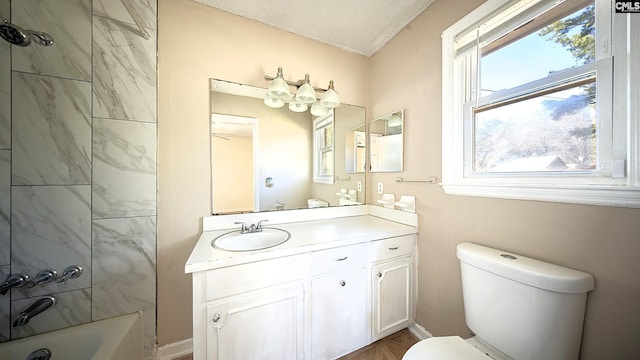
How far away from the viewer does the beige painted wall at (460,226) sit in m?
0.69

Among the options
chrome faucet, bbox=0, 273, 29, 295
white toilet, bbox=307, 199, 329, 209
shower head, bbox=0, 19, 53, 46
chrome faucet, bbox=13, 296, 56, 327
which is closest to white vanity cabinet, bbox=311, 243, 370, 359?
white toilet, bbox=307, 199, 329, 209

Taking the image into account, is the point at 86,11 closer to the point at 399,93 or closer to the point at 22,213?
the point at 22,213

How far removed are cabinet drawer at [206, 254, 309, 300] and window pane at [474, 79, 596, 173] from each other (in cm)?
122

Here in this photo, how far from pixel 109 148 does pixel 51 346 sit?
1052 millimetres

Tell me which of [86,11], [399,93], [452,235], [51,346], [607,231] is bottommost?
[51,346]

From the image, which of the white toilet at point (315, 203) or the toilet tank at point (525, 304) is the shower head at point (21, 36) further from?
the toilet tank at point (525, 304)

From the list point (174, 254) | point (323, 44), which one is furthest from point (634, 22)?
point (174, 254)

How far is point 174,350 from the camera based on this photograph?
126 cm

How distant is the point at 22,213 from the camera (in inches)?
38.4

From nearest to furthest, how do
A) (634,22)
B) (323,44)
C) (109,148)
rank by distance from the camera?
(634,22)
(109,148)
(323,44)

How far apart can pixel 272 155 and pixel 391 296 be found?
4.53ft

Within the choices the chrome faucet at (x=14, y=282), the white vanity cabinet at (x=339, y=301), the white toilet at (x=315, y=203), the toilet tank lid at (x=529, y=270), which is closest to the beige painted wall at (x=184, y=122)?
the chrome faucet at (x=14, y=282)

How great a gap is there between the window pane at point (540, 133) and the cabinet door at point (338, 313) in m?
1.05

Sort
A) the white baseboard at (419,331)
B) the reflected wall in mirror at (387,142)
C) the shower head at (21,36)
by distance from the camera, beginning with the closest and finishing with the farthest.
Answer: the shower head at (21,36)
the white baseboard at (419,331)
the reflected wall in mirror at (387,142)
